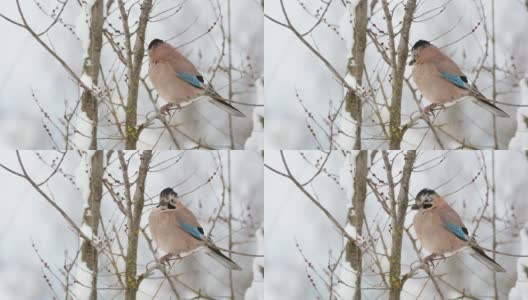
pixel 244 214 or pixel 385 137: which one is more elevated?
pixel 385 137

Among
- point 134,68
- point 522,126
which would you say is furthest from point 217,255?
point 522,126

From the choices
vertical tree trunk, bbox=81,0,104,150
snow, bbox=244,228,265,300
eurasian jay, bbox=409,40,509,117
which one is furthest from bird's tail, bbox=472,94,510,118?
vertical tree trunk, bbox=81,0,104,150

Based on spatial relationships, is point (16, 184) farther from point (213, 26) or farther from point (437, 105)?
point (437, 105)

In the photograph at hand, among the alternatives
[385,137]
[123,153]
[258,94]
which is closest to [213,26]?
[258,94]

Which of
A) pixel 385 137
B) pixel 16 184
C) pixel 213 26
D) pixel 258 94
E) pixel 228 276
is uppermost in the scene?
pixel 213 26

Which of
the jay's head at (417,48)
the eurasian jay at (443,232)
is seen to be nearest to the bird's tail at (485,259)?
the eurasian jay at (443,232)

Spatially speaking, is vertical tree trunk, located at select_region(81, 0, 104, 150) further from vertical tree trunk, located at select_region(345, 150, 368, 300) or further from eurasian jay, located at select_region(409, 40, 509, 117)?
eurasian jay, located at select_region(409, 40, 509, 117)
